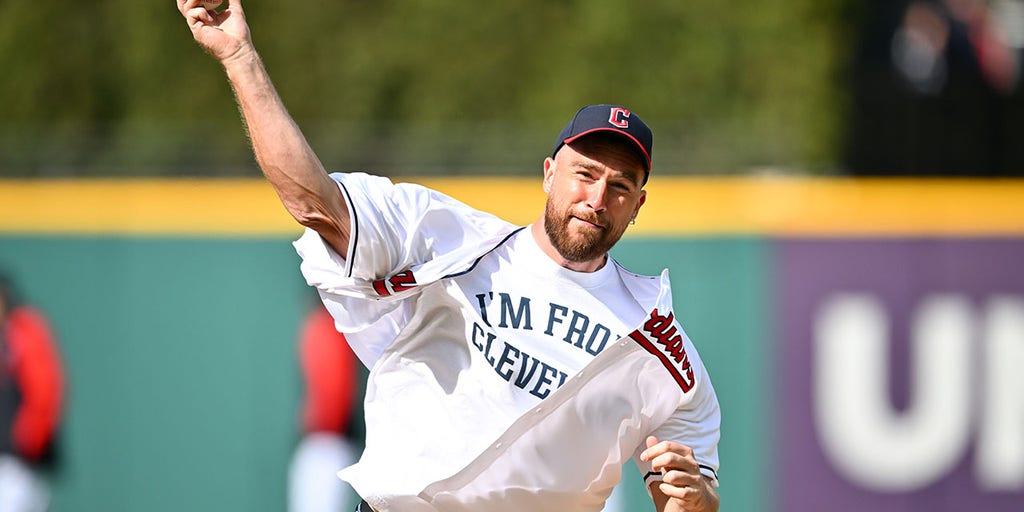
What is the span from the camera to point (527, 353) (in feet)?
12.0

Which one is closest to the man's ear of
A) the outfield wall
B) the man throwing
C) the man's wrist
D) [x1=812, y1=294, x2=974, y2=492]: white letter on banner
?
the man throwing

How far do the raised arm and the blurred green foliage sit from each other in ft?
41.7

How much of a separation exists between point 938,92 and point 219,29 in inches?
273

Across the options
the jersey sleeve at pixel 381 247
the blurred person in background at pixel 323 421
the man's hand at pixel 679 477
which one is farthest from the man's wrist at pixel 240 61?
the blurred person in background at pixel 323 421

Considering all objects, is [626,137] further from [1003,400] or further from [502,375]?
[1003,400]

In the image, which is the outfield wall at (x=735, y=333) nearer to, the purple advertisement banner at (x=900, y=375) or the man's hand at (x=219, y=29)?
the purple advertisement banner at (x=900, y=375)

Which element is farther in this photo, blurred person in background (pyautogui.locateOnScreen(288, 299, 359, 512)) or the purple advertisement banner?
blurred person in background (pyautogui.locateOnScreen(288, 299, 359, 512))

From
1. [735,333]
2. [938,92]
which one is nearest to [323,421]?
[735,333]

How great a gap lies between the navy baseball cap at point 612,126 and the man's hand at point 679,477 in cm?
71

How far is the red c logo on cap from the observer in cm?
355

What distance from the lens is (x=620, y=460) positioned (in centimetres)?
377

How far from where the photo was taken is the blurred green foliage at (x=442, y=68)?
18375mm

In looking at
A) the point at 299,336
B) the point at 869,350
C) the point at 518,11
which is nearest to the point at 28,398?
the point at 299,336

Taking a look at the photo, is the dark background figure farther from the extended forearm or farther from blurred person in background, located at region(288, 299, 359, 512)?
the extended forearm
